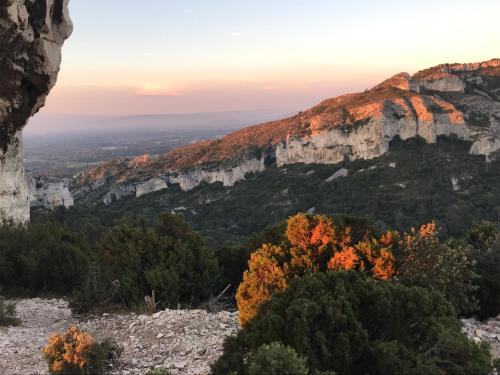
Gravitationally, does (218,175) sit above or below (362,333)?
below

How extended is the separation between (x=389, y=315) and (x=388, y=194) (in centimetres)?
6500

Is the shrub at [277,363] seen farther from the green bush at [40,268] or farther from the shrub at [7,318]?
the green bush at [40,268]

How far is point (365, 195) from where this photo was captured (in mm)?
71312

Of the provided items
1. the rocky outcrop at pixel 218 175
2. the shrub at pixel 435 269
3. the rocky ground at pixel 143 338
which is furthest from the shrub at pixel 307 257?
the rocky outcrop at pixel 218 175

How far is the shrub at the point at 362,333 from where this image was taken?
509 centimetres

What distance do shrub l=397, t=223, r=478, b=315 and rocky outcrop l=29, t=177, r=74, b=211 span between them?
6436 cm

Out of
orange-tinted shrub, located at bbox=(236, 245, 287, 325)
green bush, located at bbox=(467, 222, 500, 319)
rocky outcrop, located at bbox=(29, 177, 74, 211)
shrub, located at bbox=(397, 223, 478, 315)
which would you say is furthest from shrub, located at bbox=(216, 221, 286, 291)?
rocky outcrop, located at bbox=(29, 177, 74, 211)

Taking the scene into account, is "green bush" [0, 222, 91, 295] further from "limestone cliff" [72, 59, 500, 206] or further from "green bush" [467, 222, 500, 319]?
"limestone cliff" [72, 59, 500, 206]

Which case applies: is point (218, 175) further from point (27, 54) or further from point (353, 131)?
point (27, 54)

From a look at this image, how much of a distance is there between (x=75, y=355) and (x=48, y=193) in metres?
68.5

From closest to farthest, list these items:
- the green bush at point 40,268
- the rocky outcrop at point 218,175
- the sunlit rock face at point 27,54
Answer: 1. the sunlit rock face at point 27,54
2. the green bush at point 40,268
3. the rocky outcrop at point 218,175

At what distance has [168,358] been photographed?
7.70 m

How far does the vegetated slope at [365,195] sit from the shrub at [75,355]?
43863 mm

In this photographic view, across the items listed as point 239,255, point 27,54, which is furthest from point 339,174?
point 27,54
